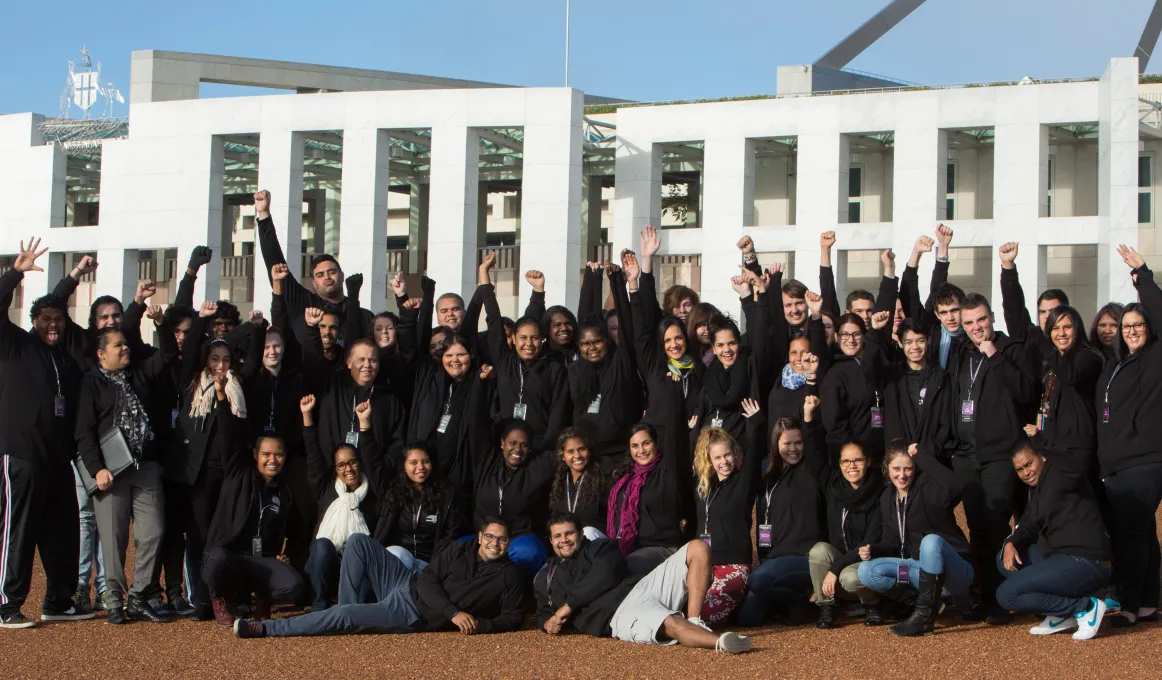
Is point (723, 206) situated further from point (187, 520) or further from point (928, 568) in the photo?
point (928, 568)

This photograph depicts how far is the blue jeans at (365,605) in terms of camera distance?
27.8 ft

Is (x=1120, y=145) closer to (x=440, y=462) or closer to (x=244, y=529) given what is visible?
(x=440, y=462)

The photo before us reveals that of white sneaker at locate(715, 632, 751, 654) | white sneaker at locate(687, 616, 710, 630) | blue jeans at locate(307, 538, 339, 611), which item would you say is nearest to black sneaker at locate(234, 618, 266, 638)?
blue jeans at locate(307, 538, 339, 611)

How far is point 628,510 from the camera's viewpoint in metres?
9.27

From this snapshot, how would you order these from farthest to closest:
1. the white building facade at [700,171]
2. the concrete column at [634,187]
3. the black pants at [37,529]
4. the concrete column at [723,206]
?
the concrete column at [634,187], the concrete column at [723,206], the white building facade at [700,171], the black pants at [37,529]

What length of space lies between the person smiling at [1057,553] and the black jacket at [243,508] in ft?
16.3

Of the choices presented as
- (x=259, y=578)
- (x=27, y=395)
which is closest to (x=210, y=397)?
(x=27, y=395)

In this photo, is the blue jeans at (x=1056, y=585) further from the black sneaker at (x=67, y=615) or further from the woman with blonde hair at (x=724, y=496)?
the black sneaker at (x=67, y=615)

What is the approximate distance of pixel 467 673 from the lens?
733 centimetres

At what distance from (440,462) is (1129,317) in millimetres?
4928

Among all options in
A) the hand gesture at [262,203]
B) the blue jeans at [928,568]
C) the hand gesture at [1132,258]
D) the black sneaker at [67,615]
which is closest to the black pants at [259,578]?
the black sneaker at [67,615]

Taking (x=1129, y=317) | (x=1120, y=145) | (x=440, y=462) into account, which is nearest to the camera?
(x=1129, y=317)

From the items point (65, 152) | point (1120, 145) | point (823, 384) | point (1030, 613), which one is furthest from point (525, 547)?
point (65, 152)

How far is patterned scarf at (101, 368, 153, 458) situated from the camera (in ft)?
29.9
